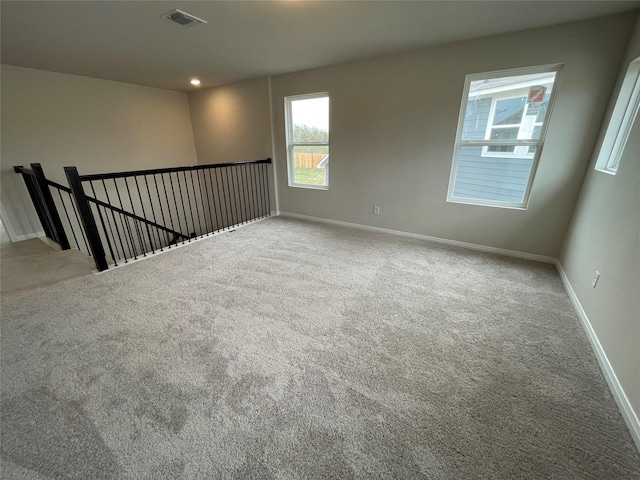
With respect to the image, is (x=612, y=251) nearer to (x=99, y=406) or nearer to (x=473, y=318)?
(x=473, y=318)

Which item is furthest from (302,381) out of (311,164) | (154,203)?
(154,203)

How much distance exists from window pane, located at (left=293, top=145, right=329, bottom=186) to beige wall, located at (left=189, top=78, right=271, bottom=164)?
60 cm

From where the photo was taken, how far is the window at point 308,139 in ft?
13.1

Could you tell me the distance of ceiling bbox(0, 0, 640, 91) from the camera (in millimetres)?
2033

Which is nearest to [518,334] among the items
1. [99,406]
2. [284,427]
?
[284,427]

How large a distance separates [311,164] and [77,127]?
3.73m

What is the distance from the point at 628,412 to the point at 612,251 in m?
1.06

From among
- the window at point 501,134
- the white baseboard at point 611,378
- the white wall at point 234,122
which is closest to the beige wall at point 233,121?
the white wall at point 234,122

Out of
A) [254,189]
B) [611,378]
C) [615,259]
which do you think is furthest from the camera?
[254,189]

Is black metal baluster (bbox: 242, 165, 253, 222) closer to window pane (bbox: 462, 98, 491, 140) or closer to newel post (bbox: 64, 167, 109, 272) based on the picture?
newel post (bbox: 64, 167, 109, 272)

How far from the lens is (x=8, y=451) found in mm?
1099

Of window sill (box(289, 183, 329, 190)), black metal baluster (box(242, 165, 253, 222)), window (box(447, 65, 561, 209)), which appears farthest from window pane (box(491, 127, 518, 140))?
black metal baluster (box(242, 165, 253, 222))

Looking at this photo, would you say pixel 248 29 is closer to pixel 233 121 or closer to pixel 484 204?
pixel 233 121

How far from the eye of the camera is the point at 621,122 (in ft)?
7.21
